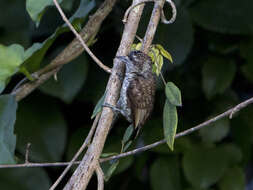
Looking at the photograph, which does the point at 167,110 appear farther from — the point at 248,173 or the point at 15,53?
the point at 248,173

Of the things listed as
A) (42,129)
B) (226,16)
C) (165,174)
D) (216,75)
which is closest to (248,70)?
(216,75)

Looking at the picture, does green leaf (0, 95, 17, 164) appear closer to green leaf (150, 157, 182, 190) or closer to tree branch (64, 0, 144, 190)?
tree branch (64, 0, 144, 190)

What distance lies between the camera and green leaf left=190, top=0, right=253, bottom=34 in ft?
6.48

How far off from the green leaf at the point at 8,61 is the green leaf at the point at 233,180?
1072mm

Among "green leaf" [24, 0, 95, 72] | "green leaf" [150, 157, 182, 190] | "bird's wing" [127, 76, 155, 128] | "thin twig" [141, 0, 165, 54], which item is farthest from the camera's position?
"green leaf" [150, 157, 182, 190]

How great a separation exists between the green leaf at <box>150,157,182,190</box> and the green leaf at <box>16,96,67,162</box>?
405 mm

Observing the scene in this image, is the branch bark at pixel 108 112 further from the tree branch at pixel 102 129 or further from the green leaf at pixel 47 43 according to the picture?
the green leaf at pixel 47 43

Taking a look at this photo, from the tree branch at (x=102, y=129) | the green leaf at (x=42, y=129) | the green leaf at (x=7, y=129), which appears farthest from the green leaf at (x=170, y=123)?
the green leaf at (x=42, y=129)

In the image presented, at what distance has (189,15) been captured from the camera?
6.46ft

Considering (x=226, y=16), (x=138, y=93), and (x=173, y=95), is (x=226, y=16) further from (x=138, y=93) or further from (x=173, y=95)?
(x=173, y=95)

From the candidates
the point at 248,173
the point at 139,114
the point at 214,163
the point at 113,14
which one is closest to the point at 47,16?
the point at 113,14

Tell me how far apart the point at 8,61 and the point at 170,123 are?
0.61 metres

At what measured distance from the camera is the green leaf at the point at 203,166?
1.98 m

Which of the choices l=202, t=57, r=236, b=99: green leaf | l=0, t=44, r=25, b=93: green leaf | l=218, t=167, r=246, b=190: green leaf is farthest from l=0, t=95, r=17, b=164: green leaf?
l=218, t=167, r=246, b=190: green leaf
